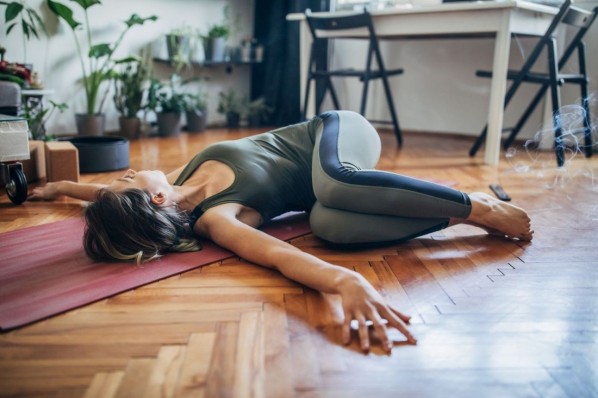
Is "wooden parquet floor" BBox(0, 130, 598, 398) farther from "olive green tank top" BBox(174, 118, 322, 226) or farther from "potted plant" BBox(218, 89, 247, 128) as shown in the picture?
"potted plant" BBox(218, 89, 247, 128)

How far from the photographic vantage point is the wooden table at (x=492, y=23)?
9.48ft

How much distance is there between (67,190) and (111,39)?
6.64 feet

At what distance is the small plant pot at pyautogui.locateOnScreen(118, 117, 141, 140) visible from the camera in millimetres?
3805

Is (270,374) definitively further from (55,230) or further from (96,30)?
(96,30)

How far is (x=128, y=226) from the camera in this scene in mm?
1437

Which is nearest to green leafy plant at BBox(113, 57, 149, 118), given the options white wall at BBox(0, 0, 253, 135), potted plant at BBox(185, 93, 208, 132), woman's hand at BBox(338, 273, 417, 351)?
white wall at BBox(0, 0, 253, 135)

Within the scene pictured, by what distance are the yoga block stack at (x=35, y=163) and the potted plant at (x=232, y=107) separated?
2123 millimetres

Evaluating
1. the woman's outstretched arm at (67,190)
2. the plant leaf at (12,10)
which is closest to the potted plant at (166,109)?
the plant leaf at (12,10)

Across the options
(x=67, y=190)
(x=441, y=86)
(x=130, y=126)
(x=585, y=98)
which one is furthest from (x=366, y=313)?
(x=441, y=86)

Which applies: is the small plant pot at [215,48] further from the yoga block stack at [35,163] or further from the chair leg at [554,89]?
the chair leg at [554,89]

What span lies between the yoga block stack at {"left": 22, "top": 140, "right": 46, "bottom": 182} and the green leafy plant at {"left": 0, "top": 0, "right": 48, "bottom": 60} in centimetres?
98

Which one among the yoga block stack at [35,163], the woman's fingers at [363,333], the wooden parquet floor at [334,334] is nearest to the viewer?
the wooden parquet floor at [334,334]

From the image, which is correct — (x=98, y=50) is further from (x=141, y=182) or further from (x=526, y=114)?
Result: (x=526, y=114)

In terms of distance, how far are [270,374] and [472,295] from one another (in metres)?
0.58
